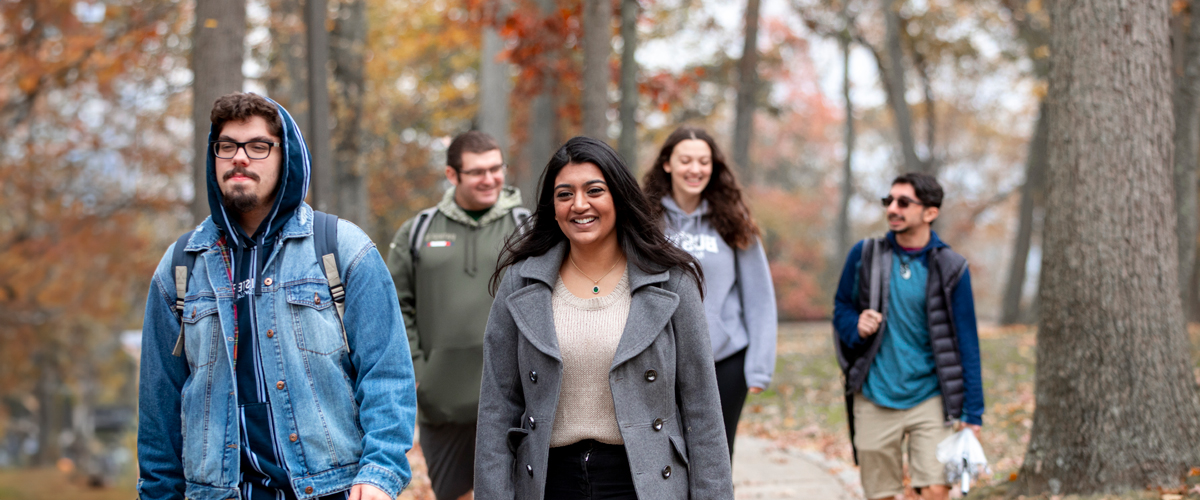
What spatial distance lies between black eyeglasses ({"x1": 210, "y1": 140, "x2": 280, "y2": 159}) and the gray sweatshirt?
2.59 m

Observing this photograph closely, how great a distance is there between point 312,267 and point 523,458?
35.2 inches

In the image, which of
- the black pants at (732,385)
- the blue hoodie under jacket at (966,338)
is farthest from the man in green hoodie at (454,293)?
the blue hoodie under jacket at (966,338)

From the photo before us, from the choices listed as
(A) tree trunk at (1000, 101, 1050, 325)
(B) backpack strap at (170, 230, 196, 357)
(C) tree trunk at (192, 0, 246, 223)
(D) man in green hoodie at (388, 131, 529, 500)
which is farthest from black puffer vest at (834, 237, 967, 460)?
(A) tree trunk at (1000, 101, 1050, 325)

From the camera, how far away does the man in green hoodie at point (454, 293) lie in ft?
16.8

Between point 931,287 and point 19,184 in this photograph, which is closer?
point 931,287

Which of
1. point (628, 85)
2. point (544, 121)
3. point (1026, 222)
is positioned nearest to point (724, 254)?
point (628, 85)

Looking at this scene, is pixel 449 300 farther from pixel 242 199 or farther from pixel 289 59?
pixel 289 59

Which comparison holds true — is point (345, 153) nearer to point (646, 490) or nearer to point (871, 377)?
point (871, 377)

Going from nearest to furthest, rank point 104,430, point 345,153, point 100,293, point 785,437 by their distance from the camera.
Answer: point 785,437
point 345,153
point 100,293
point 104,430

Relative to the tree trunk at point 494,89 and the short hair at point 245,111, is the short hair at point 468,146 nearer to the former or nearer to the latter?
the short hair at point 245,111

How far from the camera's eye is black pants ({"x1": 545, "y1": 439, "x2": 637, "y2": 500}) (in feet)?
10.1

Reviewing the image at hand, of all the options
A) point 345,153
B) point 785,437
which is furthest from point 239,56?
point 345,153

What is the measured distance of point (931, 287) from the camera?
5.33 m

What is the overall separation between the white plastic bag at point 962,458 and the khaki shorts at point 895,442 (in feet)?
0.28
